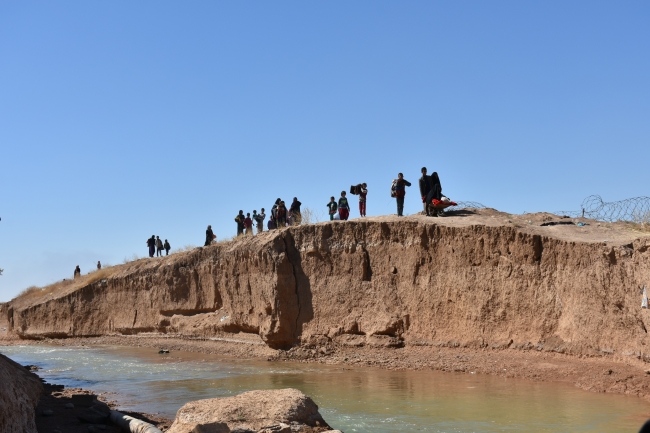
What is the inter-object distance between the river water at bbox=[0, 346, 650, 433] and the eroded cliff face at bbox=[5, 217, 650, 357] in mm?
1835

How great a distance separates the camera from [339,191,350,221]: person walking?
922 inches

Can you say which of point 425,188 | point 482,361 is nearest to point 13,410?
point 482,361

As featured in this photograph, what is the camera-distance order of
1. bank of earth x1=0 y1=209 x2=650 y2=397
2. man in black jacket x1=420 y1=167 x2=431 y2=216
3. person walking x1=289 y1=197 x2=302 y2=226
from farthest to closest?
person walking x1=289 y1=197 x2=302 y2=226
man in black jacket x1=420 y1=167 x2=431 y2=216
bank of earth x1=0 y1=209 x2=650 y2=397

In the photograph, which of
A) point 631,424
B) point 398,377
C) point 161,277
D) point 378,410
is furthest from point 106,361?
point 631,424

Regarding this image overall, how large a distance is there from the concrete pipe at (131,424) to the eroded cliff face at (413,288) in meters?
10.1

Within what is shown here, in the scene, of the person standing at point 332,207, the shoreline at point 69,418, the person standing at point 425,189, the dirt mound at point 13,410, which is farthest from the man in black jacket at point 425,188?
the dirt mound at point 13,410

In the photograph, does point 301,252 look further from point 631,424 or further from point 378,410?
point 631,424

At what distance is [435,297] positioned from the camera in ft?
64.6

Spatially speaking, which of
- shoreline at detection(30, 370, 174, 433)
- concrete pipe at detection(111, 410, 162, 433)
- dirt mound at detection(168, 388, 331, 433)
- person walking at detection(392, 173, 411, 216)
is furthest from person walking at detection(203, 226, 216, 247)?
dirt mound at detection(168, 388, 331, 433)

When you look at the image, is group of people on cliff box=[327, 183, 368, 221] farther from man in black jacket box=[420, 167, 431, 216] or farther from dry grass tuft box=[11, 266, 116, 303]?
dry grass tuft box=[11, 266, 116, 303]

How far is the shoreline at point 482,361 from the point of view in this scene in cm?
1416

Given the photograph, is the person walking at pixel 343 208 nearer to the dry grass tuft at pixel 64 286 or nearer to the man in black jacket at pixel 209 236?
the man in black jacket at pixel 209 236

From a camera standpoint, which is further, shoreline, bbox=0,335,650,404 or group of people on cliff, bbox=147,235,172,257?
group of people on cliff, bbox=147,235,172,257

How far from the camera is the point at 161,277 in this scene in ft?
98.8
